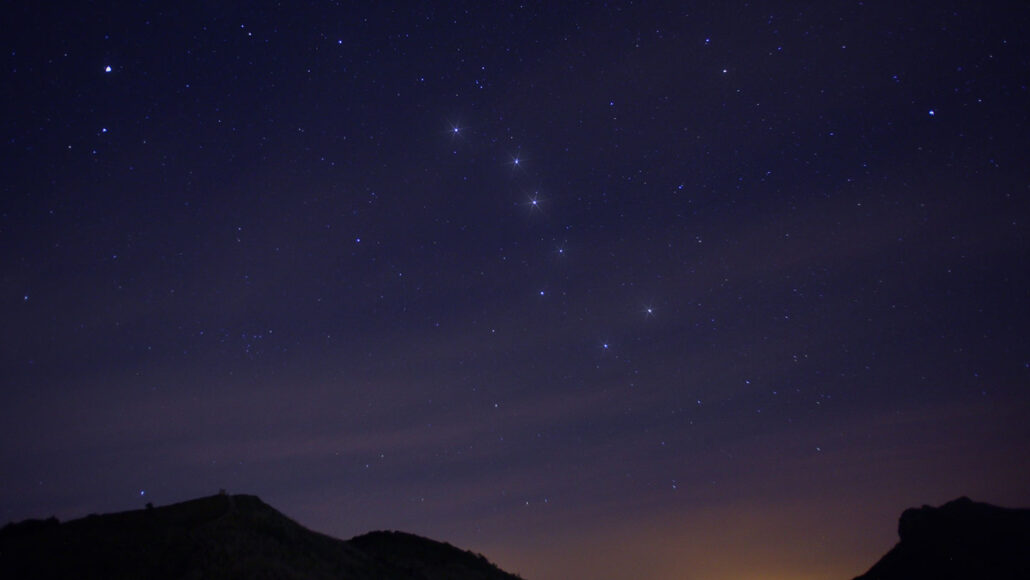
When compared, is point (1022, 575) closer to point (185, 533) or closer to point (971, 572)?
point (971, 572)

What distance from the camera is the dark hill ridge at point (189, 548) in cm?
2212

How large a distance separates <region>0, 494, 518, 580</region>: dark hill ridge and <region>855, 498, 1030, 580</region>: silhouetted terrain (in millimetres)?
97508

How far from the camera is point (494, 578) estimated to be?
133 feet

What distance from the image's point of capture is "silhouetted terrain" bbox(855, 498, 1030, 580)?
9731 cm

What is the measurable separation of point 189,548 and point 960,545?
115 metres

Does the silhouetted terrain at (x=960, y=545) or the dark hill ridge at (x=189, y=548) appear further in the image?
the silhouetted terrain at (x=960, y=545)

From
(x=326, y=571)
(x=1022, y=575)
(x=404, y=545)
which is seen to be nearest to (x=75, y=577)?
(x=326, y=571)

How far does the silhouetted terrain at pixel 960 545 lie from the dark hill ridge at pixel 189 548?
97.5m

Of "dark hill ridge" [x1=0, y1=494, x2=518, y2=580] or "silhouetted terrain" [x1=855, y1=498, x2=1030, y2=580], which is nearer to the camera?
"dark hill ridge" [x1=0, y1=494, x2=518, y2=580]

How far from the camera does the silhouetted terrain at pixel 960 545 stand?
9731 centimetres

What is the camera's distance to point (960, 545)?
103688 millimetres

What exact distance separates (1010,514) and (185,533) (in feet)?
405

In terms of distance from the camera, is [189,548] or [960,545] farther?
[960,545]

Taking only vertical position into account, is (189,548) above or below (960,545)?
above
